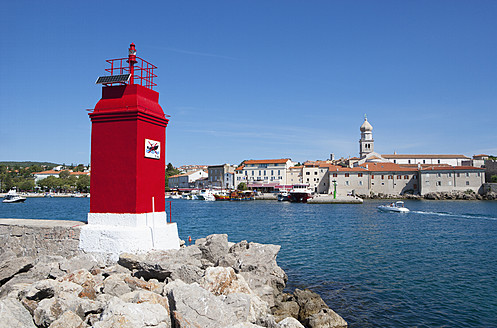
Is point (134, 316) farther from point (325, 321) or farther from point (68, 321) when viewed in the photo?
point (325, 321)

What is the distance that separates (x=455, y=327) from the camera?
8.55 m

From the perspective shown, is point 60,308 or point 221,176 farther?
point 221,176

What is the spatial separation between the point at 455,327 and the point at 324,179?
251ft

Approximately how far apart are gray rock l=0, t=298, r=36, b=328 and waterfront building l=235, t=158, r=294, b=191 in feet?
261

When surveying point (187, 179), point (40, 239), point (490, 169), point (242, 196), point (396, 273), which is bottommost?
point (396, 273)

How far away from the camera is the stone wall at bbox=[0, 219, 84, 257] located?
33.5ft

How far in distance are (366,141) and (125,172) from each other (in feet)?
314

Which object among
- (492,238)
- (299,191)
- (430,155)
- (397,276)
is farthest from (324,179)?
(397,276)

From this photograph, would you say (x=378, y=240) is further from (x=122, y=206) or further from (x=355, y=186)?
(x=355, y=186)

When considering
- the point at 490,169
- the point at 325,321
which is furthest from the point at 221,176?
the point at 325,321

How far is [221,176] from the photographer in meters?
94.4

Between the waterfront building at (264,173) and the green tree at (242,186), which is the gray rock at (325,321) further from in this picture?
the green tree at (242,186)

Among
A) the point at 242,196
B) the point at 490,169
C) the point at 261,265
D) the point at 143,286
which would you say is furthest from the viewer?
the point at 490,169

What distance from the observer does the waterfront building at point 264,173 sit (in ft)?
284
